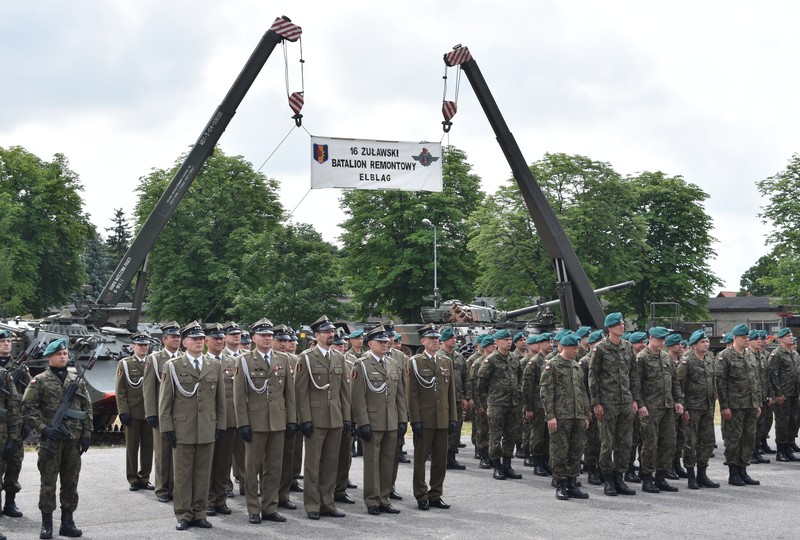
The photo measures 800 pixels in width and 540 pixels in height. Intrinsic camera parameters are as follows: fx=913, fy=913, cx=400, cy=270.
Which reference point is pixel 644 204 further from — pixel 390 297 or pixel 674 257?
pixel 390 297

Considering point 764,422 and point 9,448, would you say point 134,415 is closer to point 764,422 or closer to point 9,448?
point 9,448

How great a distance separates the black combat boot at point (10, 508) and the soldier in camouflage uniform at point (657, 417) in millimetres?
7005

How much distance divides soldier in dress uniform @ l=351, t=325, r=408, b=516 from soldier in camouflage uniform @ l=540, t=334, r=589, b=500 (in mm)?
1893

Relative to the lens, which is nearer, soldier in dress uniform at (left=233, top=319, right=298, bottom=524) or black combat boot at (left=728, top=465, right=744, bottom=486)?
soldier in dress uniform at (left=233, top=319, right=298, bottom=524)

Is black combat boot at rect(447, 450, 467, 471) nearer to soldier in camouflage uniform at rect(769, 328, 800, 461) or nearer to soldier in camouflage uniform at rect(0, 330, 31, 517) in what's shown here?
soldier in camouflage uniform at rect(769, 328, 800, 461)

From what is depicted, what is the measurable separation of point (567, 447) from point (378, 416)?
2.48 meters

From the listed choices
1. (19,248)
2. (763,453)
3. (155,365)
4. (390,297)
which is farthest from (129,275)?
(19,248)

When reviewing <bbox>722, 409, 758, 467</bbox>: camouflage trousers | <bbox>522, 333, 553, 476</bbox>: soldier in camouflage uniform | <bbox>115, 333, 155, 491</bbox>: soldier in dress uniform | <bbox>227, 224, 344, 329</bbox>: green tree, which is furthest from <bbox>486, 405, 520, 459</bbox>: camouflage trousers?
<bbox>227, 224, 344, 329</bbox>: green tree

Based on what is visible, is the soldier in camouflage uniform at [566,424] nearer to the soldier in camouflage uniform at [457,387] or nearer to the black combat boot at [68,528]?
the soldier in camouflage uniform at [457,387]

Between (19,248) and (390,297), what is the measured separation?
61.6 ft

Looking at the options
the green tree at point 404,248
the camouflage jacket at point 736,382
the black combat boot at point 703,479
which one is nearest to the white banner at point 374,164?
the camouflage jacket at point 736,382

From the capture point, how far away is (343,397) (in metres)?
9.60

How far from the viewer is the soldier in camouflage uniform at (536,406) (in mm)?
12172

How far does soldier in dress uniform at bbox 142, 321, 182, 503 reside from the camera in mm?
9422
